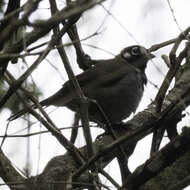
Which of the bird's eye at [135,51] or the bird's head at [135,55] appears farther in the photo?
the bird's eye at [135,51]

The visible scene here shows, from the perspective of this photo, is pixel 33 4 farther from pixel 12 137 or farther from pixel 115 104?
pixel 115 104

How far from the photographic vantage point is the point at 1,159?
363cm

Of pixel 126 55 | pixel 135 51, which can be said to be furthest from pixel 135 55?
pixel 126 55

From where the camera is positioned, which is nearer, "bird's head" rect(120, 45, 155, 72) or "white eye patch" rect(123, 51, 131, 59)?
"bird's head" rect(120, 45, 155, 72)

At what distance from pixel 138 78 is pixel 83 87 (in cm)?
75

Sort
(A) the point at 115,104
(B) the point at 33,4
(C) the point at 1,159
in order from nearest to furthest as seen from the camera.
Answer: 1. (B) the point at 33,4
2. (C) the point at 1,159
3. (A) the point at 115,104

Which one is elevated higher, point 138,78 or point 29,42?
point 138,78

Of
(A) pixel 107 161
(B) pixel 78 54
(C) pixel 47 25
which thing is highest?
(B) pixel 78 54

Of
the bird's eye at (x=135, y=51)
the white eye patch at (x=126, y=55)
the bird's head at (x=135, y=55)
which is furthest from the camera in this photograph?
the white eye patch at (x=126, y=55)

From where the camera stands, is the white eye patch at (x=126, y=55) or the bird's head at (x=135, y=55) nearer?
the bird's head at (x=135, y=55)

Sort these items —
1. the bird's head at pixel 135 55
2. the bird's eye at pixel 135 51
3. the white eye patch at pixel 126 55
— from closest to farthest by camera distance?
the bird's head at pixel 135 55 → the bird's eye at pixel 135 51 → the white eye patch at pixel 126 55

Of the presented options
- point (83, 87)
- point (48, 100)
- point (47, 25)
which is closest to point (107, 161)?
point (48, 100)

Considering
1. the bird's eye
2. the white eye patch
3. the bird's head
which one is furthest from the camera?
the white eye patch

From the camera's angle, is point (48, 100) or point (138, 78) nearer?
point (48, 100)
